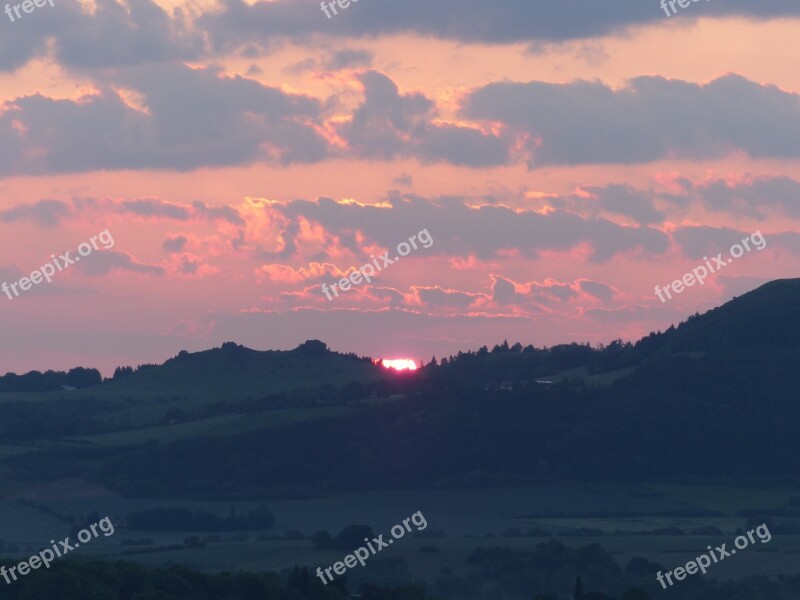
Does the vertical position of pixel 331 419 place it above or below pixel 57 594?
above

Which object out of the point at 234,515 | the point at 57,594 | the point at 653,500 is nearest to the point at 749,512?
the point at 653,500

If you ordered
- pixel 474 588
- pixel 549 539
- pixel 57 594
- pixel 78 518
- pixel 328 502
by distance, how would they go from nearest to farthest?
pixel 57 594, pixel 474 588, pixel 549 539, pixel 78 518, pixel 328 502

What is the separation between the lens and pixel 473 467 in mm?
187250

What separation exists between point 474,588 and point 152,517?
56.7 metres

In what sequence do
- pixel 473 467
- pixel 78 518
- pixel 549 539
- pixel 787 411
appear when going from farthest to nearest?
pixel 787 411 < pixel 473 467 < pixel 78 518 < pixel 549 539

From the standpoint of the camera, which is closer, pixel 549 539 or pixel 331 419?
pixel 549 539

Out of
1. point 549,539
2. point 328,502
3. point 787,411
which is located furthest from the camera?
point 787,411

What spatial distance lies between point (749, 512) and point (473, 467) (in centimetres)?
3450

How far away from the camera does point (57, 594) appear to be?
281ft

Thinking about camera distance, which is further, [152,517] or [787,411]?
[787,411]

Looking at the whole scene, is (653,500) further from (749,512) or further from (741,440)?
(741,440)

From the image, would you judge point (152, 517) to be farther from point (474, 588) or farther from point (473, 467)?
point (474, 588)

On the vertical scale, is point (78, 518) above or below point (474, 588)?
above

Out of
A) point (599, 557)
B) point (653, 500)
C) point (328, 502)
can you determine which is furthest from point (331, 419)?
point (599, 557)
